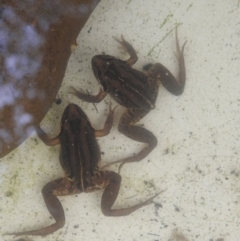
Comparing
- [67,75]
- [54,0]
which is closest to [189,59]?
[67,75]

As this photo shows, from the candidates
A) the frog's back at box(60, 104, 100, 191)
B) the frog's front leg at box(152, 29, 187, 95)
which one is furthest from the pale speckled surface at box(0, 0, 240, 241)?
the frog's back at box(60, 104, 100, 191)

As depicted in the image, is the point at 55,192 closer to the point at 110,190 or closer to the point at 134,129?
the point at 110,190

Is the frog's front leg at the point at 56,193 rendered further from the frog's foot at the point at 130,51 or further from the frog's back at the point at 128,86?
the frog's foot at the point at 130,51

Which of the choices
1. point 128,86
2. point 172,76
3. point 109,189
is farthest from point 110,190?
point 172,76

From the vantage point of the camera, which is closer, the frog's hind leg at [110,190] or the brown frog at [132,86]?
the brown frog at [132,86]

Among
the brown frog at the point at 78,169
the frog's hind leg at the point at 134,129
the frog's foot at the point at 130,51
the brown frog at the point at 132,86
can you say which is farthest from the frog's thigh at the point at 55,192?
the frog's foot at the point at 130,51

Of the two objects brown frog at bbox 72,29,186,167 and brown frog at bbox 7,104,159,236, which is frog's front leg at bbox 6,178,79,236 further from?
brown frog at bbox 72,29,186,167

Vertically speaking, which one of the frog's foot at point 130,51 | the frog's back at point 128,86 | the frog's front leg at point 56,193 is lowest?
the frog's front leg at point 56,193
